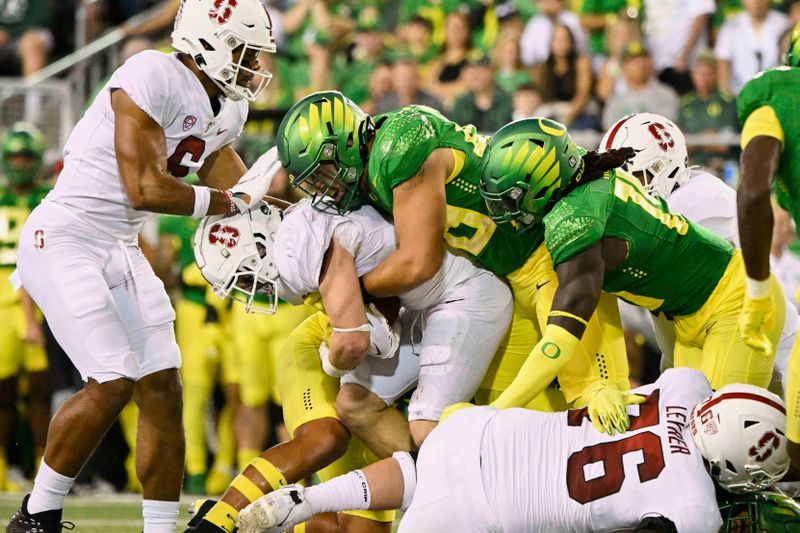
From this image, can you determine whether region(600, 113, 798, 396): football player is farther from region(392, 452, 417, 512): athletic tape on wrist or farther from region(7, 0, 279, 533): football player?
region(7, 0, 279, 533): football player

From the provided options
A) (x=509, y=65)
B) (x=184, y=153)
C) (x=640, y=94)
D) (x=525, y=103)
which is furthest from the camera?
(x=509, y=65)

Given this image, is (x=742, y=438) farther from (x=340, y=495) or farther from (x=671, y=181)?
(x=671, y=181)

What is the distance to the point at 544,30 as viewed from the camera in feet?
30.3

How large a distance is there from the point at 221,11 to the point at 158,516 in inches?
76.4

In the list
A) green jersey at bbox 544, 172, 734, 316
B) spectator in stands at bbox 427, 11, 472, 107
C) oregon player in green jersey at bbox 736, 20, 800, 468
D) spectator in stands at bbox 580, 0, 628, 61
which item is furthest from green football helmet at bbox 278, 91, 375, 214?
spectator in stands at bbox 580, 0, 628, 61

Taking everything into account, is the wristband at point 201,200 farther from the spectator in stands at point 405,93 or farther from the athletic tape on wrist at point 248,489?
the spectator in stands at point 405,93

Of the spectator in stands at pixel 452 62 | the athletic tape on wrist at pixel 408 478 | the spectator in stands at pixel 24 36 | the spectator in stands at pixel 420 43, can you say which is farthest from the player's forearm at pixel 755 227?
the spectator in stands at pixel 24 36

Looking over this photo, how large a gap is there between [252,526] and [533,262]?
56.7 inches

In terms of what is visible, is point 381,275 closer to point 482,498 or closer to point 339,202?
point 339,202

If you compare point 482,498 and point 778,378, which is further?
point 778,378

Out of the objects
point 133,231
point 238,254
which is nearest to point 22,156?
point 133,231

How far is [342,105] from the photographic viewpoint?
4574 mm

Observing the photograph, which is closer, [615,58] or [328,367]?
[328,367]

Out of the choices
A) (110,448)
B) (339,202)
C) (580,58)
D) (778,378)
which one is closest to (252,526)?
(339,202)
